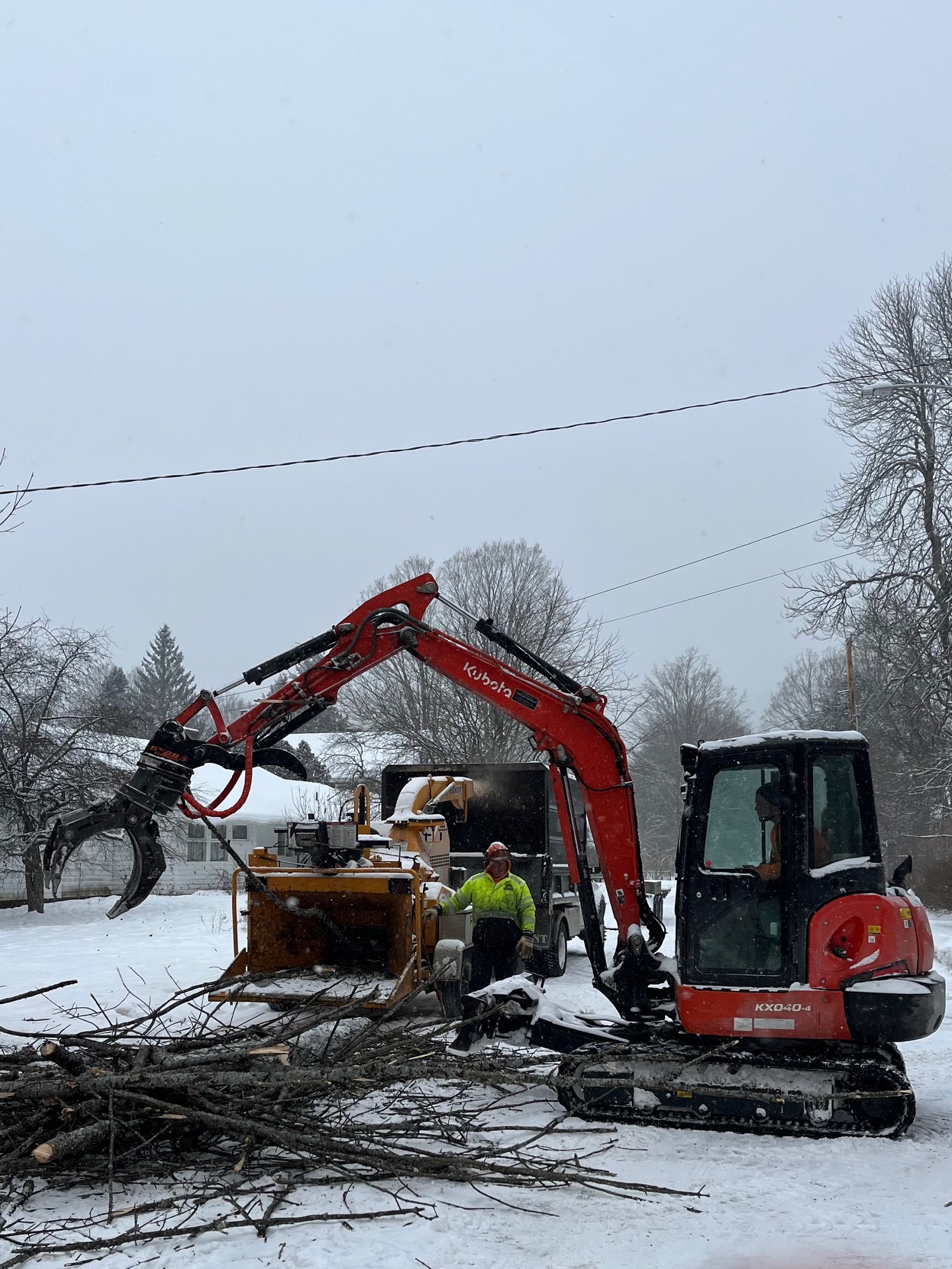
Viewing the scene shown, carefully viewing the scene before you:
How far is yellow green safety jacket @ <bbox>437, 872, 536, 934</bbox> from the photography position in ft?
32.7

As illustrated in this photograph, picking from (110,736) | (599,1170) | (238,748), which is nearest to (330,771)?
(110,736)

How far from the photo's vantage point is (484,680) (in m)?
9.07

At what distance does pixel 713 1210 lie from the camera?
5578mm

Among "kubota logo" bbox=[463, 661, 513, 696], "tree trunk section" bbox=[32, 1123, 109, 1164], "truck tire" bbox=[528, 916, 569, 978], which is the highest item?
"kubota logo" bbox=[463, 661, 513, 696]

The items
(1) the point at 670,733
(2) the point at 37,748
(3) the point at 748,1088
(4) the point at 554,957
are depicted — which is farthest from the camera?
(1) the point at 670,733

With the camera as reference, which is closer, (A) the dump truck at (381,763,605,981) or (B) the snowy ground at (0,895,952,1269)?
(B) the snowy ground at (0,895,952,1269)

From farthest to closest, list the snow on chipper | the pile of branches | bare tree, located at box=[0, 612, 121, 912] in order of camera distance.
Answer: bare tree, located at box=[0, 612, 121, 912] < the snow on chipper < the pile of branches

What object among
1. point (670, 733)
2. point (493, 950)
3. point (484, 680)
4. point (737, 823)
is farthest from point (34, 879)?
point (670, 733)

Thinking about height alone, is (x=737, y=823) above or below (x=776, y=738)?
below

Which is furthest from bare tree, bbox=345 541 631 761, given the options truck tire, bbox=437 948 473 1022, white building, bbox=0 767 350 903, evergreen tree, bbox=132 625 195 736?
evergreen tree, bbox=132 625 195 736

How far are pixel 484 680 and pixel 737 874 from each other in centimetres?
257

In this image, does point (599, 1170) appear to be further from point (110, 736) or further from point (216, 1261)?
point (110, 736)

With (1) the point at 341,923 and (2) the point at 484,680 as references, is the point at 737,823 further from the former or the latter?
(1) the point at 341,923

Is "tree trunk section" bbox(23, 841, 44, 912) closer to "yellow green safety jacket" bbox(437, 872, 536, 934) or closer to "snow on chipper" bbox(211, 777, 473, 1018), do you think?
"snow on chipper" bbox(211, 777, 473, 1018)
